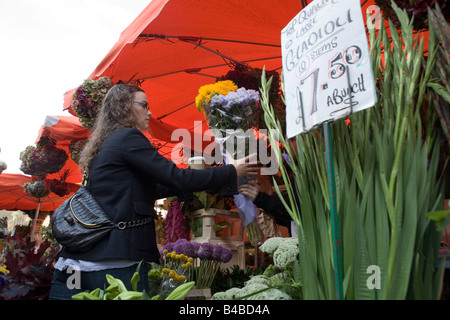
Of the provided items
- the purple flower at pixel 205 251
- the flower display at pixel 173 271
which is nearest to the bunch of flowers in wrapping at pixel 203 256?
the purple flower at pixel 205 251

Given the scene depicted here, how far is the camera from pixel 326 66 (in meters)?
0.94

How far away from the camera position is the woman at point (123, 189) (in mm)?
1319

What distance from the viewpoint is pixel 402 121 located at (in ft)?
2.74

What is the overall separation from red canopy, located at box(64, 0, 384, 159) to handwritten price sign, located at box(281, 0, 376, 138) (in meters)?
1.35

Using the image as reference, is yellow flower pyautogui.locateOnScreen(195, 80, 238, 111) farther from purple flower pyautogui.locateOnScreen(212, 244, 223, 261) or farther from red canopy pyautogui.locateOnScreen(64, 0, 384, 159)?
purple flower pyautogui.locateOnScreen(212, 244, 223, 261)

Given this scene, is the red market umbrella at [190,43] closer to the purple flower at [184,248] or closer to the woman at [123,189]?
the woman at [123,189]

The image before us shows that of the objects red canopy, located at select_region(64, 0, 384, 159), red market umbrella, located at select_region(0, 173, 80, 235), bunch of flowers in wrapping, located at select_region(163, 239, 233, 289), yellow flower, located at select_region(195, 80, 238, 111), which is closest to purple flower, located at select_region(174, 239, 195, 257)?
bunch of flowers in wrapping, located at select_region(163, 239, 233, 289)

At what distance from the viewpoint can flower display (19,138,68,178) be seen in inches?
173
